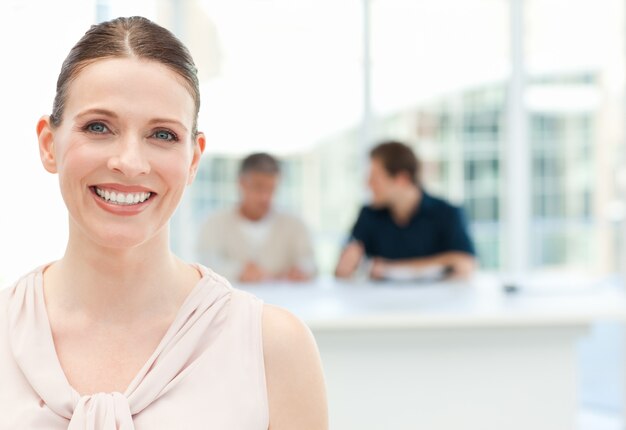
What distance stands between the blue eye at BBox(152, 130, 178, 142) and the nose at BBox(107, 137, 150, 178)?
3 centimetres

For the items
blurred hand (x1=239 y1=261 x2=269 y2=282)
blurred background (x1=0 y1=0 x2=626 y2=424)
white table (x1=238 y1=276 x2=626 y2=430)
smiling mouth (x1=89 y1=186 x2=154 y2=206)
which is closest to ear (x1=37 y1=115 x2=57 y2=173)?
smiling mouth (x1=89 y1=186 x2=154 y2=206)

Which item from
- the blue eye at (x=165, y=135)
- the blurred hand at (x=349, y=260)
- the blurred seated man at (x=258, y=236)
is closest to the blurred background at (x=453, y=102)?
the blurred seated man at (x=258, y=236)

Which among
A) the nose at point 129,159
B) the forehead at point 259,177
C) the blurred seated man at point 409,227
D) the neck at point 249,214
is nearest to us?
the nose at point 129,159

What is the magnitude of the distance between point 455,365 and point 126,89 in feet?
8.02

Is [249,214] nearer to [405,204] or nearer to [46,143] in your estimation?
[405,204]

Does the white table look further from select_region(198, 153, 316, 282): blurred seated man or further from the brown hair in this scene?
A: the brown hair

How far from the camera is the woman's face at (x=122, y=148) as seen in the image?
1.02 m

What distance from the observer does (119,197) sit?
40.9 inches

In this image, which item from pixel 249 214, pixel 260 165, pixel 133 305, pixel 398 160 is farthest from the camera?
pixel 249 214

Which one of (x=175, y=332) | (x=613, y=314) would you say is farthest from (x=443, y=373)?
(x=175, y=332)

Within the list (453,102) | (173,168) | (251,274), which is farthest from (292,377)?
(453,102)

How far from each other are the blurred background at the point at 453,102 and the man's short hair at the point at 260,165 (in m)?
1.41

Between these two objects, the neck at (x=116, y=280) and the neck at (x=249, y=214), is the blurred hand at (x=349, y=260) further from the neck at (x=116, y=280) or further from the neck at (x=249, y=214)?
the neck at (x=116, y=280)

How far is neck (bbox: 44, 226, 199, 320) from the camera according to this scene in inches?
43.1
